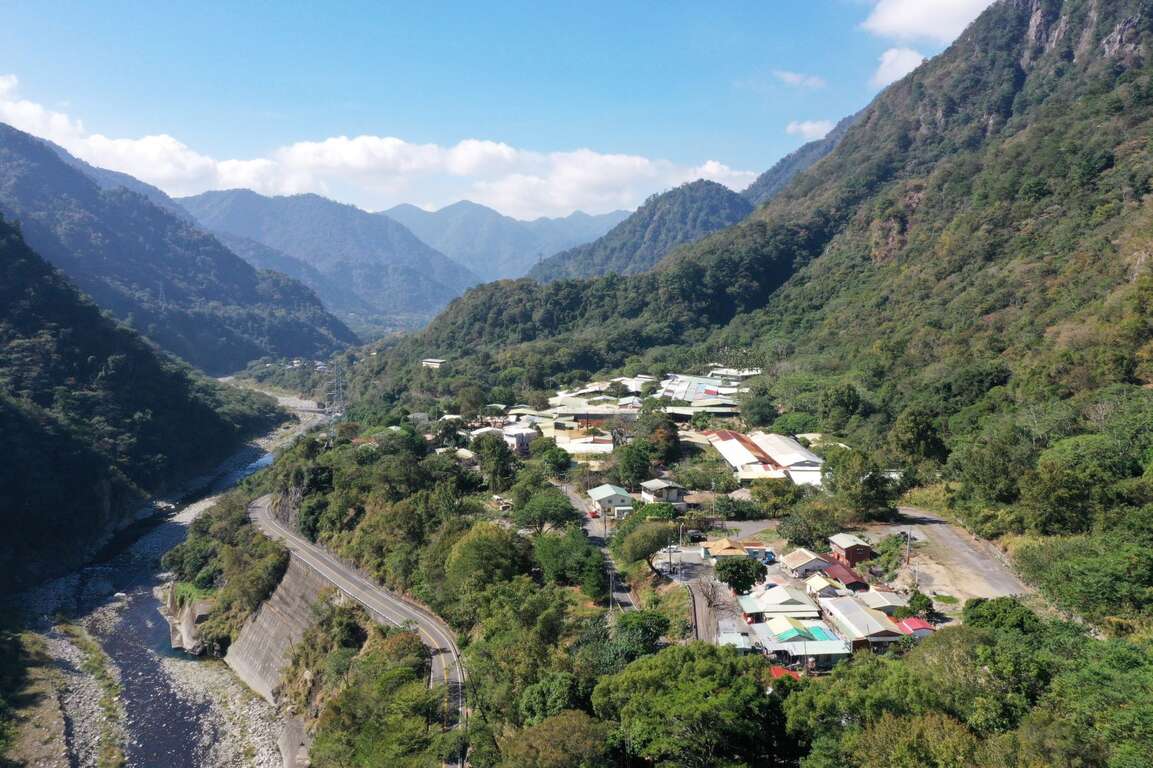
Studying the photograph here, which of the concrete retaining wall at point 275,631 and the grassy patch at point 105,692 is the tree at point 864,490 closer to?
the concrete retaining wall at point 275,631

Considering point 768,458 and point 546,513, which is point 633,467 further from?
point 768,458

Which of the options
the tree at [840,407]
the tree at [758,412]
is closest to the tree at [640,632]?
the tree at [840,407]

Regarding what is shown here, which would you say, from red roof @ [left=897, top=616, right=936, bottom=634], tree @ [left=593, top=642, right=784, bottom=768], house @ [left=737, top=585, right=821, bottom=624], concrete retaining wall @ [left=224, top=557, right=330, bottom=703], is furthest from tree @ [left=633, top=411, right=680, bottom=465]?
tree @ [left=593, top=642, right=784, bottom=768]

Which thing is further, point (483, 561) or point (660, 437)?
point (660, 437)

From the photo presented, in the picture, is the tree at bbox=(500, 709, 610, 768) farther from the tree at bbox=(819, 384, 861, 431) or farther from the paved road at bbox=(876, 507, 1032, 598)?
the tree at bbox=(819, 384, 861, 431)

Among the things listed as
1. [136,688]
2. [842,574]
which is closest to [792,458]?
[842,574]

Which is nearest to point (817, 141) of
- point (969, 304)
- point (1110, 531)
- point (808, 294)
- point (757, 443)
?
point (808, 294)
